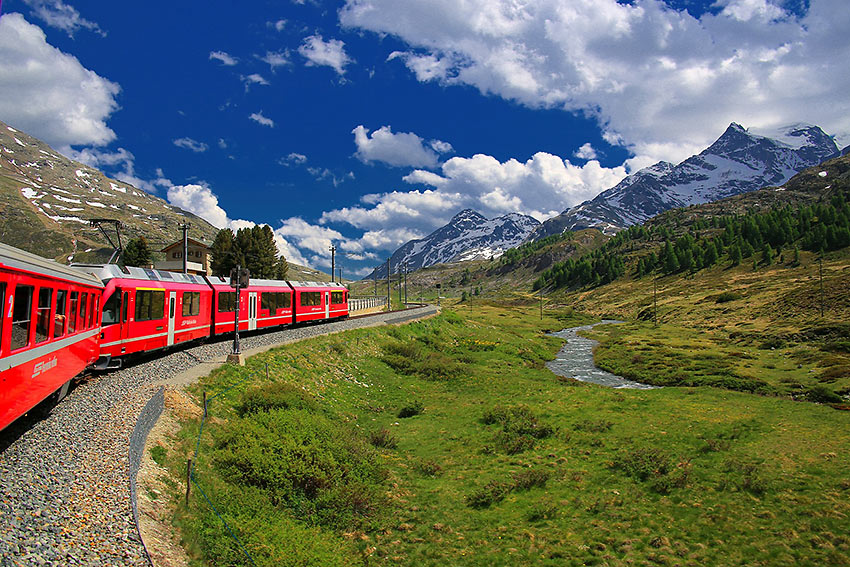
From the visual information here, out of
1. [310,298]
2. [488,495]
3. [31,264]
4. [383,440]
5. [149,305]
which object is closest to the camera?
[31,264]

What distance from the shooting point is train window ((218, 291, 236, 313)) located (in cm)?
3206

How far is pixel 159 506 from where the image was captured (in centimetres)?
979

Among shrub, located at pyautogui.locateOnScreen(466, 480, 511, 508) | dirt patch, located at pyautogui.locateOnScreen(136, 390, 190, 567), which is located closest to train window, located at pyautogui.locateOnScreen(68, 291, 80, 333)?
dirt patch, located at pyautogui.locateOnScreen(136, 390, 190, 567)

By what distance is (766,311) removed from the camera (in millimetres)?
82438

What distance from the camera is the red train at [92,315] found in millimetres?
9969

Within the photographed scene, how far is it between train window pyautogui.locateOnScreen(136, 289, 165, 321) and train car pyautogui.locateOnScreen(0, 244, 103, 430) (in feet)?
19.1

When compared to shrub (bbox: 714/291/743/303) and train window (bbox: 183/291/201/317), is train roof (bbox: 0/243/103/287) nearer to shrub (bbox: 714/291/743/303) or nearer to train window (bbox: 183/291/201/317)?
train window (bbox: 183/291/201/317)

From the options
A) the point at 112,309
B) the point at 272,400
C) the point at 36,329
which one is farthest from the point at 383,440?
the point at 36,329

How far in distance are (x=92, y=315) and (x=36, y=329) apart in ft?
22.3

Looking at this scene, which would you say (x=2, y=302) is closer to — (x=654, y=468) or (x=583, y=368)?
(x=654, y=468)

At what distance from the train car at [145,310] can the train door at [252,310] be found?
6307mm

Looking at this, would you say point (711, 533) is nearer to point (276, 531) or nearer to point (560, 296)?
point (276, 531)

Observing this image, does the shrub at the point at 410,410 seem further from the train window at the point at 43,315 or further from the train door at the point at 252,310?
the train window at the point at 43,315

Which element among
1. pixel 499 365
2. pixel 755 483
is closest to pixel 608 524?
pixel 755 483
